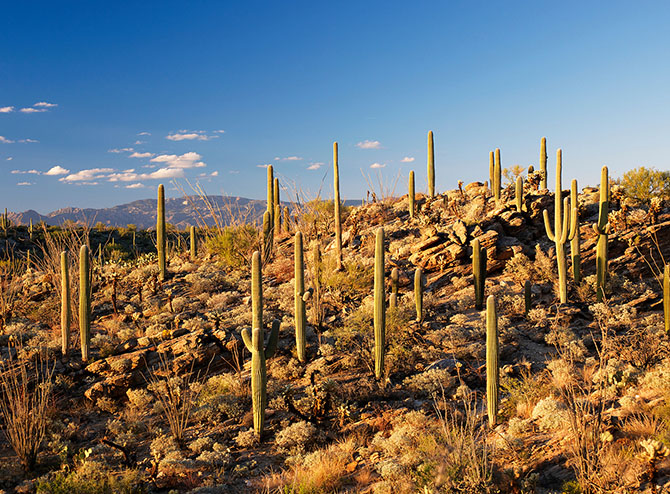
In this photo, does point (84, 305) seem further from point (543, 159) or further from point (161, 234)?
point (543, 159)

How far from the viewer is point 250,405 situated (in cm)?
920

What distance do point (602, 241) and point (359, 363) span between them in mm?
8332

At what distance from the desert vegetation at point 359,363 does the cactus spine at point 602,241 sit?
0.06 meters

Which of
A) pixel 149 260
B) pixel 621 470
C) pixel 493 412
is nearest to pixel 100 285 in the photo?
pixel 149 260

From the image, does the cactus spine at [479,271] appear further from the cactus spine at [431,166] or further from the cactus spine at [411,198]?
the cactus spine at [431,166]

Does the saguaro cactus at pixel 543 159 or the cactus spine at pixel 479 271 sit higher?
the saguaro cactus at pixel 543 159

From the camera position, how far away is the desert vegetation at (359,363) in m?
6.48

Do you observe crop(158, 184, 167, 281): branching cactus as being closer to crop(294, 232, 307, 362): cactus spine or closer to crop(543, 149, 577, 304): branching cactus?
crop(294, 232, 307, 362): cactus spine

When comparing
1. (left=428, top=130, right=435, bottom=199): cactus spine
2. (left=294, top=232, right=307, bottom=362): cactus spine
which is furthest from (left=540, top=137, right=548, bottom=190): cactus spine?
(left=294, top=232, right=307, bottom=362): cactus spine

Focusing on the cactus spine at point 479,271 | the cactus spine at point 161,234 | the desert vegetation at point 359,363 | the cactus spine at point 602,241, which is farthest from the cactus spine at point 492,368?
the cactus spine at point 161,234

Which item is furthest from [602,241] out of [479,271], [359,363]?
[359,363]

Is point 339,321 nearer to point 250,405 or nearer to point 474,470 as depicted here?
point 250,405

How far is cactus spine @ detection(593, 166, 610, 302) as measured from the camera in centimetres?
1293

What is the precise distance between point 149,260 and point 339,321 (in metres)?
10.2
